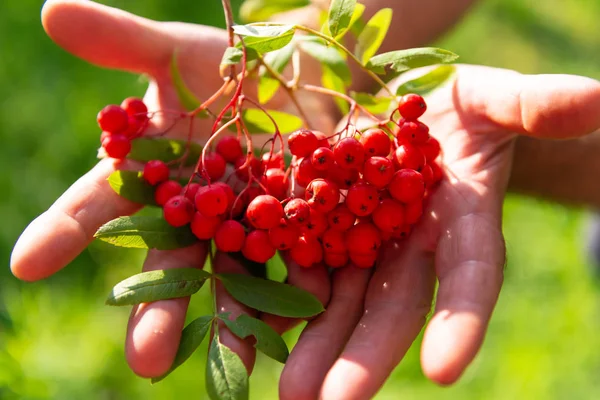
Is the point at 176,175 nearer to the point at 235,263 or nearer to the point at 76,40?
the point at 235,263

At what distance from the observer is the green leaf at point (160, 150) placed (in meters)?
2.20

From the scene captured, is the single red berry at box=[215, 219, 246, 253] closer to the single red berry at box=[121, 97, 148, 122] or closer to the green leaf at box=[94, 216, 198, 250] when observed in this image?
the green leaf at box=[94, 216, 198, 250]

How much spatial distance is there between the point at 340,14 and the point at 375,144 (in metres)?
0.39

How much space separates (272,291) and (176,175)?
1.89 ft

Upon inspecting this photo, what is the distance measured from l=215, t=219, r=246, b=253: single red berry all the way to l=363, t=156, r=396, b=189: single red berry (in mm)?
411

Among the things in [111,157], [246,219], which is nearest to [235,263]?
[246,219]

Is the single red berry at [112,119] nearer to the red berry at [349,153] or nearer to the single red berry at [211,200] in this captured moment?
the single red berry at [211,200]

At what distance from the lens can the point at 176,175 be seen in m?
2.26

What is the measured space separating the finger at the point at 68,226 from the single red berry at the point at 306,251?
0.57 metres

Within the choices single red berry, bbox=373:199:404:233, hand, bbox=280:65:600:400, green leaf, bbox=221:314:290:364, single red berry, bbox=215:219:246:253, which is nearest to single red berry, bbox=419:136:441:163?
hand, bbox=280:65:600:400

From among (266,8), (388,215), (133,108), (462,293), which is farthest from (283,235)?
(266,8)

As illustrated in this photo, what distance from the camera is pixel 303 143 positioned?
1.91m

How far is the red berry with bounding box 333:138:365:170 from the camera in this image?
183cm

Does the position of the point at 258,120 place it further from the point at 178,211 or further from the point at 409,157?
the point at 409,157
